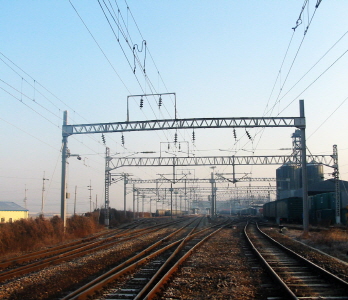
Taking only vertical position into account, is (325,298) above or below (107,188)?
Result: below

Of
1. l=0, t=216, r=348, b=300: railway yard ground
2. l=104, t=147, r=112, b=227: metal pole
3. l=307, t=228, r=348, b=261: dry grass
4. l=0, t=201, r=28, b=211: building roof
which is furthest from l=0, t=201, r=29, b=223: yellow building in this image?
l=0, t=216, r=348, b=300: railway yard ground

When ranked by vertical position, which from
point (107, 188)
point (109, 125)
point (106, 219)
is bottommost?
point (106, 219)

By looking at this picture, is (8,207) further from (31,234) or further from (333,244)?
(333,244)

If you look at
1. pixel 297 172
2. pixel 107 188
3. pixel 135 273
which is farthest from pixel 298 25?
pixel 297 172

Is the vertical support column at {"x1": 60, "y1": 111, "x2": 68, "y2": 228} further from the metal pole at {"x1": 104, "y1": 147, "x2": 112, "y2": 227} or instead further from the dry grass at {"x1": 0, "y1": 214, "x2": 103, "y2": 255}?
the metal pole at {"x1": 104, "y1": 147, "x2": 112, "y2": 227}

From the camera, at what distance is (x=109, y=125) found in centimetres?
2683

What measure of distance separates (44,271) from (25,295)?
3.39 metres

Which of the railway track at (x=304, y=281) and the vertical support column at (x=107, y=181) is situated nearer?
the railway track at (x=304, y=281)

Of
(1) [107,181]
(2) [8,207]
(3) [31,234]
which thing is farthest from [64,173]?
(2) [8,207]

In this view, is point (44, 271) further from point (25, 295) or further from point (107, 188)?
point (107, 188)

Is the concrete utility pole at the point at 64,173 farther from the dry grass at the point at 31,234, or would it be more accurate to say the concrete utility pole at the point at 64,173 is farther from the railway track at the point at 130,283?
the railway track at the point at 130,283

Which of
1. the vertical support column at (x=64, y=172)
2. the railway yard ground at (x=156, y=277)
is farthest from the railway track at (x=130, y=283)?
the vertical support column at (x=64, y=172)

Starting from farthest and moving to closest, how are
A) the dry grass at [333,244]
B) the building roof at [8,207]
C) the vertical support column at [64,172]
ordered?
1. the building roof at [8,207]
2. the vertical support column at [64,172]
3. the dry grass at [333,244]

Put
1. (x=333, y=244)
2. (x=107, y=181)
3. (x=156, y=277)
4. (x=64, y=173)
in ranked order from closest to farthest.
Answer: (x=156, y=277) < (x=333, y=244) < (x=64, y=173) < (x=107, y=181)
